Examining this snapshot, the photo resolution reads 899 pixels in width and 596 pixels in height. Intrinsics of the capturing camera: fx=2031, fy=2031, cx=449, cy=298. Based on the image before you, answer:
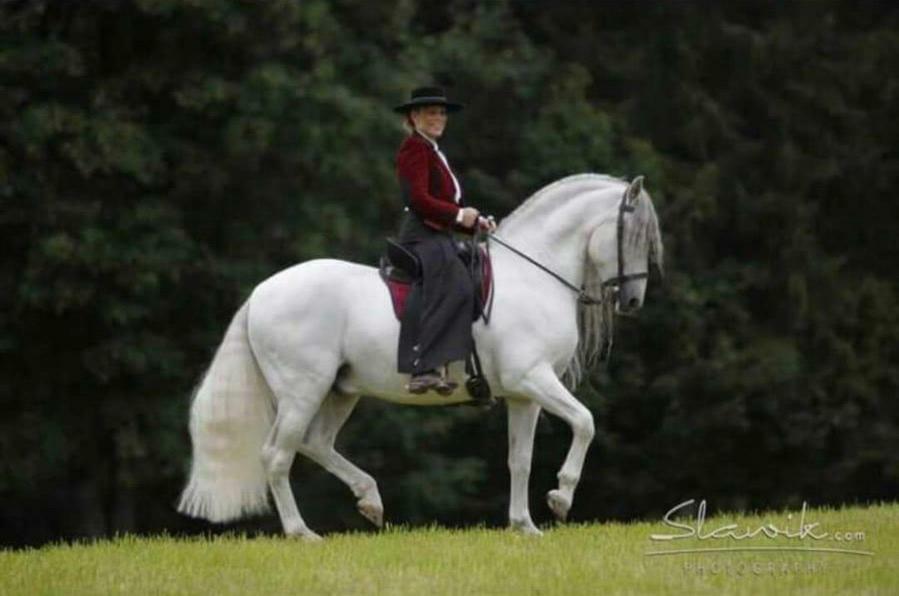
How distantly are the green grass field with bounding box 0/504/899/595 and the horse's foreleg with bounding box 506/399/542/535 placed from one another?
19cm

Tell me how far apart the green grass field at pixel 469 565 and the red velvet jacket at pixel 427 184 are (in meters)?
2.15

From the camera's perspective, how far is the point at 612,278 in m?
14.1

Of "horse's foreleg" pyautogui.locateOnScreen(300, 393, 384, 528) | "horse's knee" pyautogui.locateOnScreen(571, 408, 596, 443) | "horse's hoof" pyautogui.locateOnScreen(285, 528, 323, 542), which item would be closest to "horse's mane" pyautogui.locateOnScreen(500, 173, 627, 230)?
"horse's knee" pyautogui.locateOnScreen(571, 408, 596, 443)

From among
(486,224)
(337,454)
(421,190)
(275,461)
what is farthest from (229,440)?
(486,224)

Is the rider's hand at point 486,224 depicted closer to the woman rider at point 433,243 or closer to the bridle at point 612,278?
the woman rider at point 433,243

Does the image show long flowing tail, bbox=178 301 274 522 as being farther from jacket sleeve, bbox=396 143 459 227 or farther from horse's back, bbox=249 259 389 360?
jacket sleeve, bbox=396 143 459 227

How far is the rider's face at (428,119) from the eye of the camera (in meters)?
13.8

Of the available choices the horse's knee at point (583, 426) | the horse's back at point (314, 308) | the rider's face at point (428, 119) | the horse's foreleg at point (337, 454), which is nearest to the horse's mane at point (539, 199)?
Answer: the rider's face at point (428, 119)

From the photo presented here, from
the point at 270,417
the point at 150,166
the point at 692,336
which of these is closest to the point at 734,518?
the point at 270,417

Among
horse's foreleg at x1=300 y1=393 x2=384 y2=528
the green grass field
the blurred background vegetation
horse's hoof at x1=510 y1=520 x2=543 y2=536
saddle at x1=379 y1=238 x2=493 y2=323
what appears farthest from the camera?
the blurred background vegetation

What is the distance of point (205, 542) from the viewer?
1377 cm

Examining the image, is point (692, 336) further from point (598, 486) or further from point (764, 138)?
point (764, 138)

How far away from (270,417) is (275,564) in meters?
2.35

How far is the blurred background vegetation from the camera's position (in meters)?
24.6
